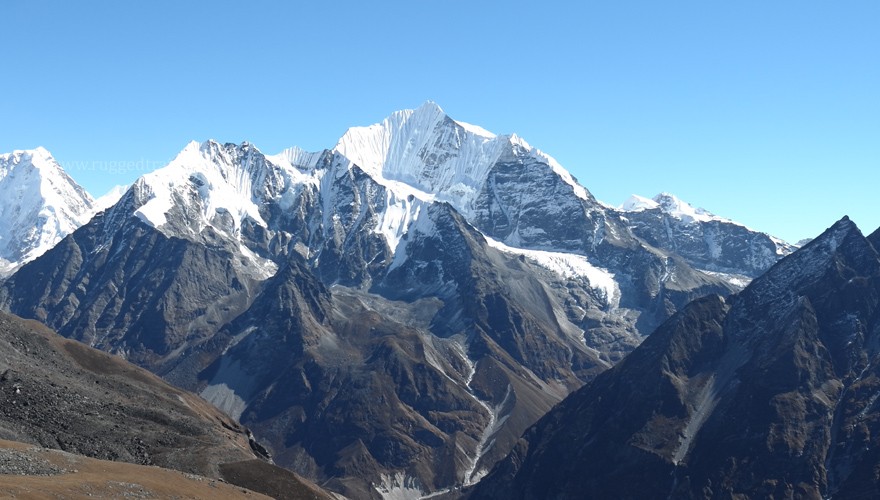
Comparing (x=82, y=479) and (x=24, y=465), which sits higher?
(x=82, y=479)

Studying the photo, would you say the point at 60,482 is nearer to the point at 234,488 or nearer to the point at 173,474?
the point at 173,474

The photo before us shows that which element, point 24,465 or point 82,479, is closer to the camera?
point 24,465

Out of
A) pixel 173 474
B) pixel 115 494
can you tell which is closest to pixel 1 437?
pixel 173 474

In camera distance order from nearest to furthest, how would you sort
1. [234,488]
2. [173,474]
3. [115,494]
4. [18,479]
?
1. [18,479]
2. [115,494]
3. [173,474]
4. [234,488]

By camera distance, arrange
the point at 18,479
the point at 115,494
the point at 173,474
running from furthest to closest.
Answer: the point at 173,474 < the point at 115,494 < the point at 18,479

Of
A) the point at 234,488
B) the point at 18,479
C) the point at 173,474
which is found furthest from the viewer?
the point at 234,488

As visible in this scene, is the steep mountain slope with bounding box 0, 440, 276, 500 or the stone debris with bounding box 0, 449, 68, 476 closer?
the steep mountain slope with bounding box 0, 440, 276, 500

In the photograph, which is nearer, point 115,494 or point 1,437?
point 115,494

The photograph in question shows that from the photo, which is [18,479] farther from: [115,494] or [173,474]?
[173,474]

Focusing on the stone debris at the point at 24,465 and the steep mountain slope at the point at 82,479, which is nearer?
the steep mountain slope at the point at 82,479
